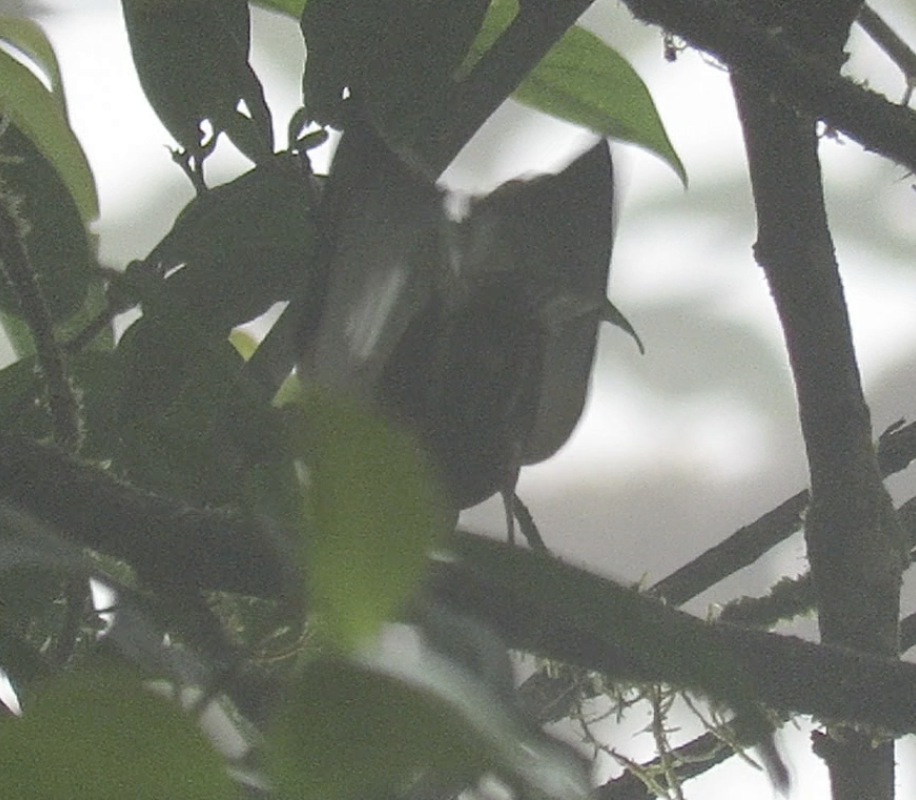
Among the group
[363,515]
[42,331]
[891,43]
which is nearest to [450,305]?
[42,331]

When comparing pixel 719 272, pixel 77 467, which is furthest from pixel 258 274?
pixel 719 272

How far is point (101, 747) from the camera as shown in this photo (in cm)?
13

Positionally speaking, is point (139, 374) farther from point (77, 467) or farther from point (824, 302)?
point (824, 302)

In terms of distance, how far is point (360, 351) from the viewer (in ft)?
1.13

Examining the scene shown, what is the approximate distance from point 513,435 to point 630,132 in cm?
30

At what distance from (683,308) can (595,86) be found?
0.63 meters

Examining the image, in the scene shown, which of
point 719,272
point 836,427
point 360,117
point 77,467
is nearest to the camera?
point 77,467

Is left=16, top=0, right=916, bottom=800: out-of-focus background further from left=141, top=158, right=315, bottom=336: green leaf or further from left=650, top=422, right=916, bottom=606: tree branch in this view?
left=141, top=158, right=315, bottom=336: green leaf

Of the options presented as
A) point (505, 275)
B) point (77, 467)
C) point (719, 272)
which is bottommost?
point (77, 467)

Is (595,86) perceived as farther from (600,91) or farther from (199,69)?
(199,69)

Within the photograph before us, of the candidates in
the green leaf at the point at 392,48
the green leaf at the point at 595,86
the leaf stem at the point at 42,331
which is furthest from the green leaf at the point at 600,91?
the leaf stem at the point at 42,331

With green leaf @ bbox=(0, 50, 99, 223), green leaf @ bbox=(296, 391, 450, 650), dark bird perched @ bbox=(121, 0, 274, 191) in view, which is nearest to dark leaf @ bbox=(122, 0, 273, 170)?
dark bird perched @ bbox=(121, 0, 274, 191)

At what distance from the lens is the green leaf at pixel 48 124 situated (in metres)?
0.62

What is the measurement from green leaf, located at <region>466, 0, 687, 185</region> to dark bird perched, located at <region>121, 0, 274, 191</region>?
0.51ft
